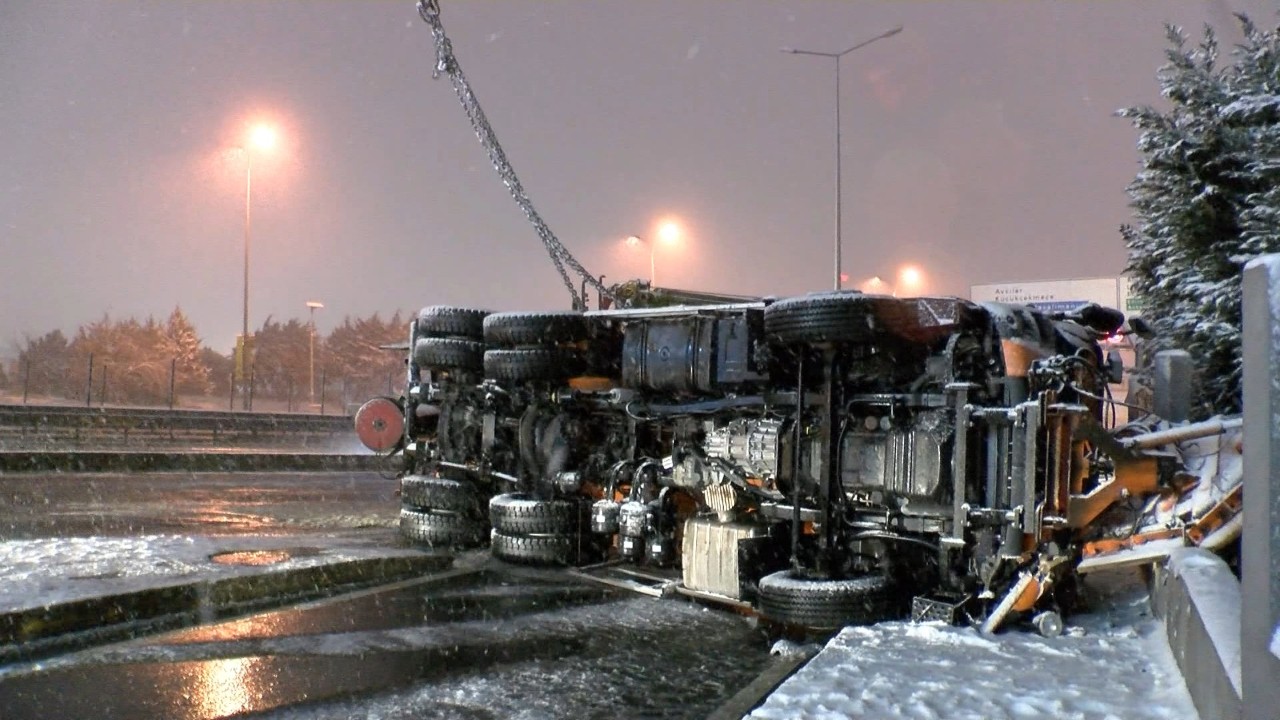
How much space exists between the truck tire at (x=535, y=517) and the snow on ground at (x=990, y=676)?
3606 millimetres

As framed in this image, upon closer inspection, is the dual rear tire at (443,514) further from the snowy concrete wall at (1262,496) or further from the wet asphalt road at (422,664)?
the snowy concrete wall at (1262,496)

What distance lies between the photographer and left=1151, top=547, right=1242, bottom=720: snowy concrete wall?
3324mm

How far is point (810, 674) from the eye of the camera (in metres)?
5.09

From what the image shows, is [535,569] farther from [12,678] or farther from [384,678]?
[12,678]

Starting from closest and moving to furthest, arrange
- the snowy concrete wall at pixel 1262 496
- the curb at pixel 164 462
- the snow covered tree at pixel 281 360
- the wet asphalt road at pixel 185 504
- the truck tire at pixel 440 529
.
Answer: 1. the snowy concrete wall at pixel 1262 496
2. the truck tire at pixel 440 529
3. the wet asphalt road at pixel 185 504
4. the curb at pixel 164 462
5. the snow covered tree at pixel 281 360

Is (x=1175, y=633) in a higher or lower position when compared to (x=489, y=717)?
higher

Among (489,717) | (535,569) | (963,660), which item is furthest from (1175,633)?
(535,569)

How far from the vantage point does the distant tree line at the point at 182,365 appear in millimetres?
29016

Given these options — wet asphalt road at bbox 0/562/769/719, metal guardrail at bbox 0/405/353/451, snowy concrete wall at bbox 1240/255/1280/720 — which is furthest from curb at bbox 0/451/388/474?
snowy concrete wall at bbox 1240/255/1280/720

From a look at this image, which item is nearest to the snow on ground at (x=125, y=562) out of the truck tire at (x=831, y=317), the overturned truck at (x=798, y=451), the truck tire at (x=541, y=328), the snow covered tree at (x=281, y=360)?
the overturned truck at (x=798, y=451)

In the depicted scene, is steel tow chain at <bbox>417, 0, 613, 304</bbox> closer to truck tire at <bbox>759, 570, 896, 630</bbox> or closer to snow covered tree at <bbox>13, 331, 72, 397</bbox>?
truck tire at <bbox>759, 570, 896, 630</bbox>

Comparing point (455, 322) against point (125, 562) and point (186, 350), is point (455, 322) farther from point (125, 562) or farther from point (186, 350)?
point (186, 350)

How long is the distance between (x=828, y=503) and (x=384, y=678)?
10.8ft

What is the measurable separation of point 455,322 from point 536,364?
1.55 meters
